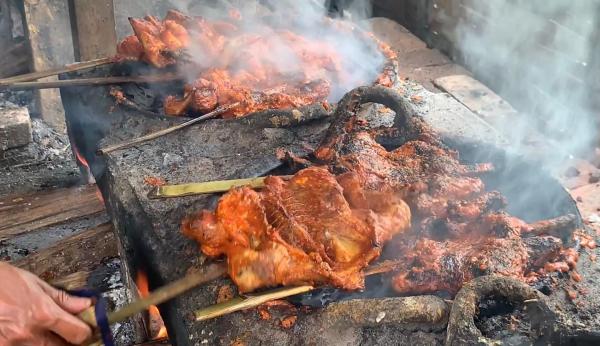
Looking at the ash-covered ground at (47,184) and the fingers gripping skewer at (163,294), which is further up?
the fingers gripping skewer at (163,294)

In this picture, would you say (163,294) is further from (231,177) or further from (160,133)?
(160,133)

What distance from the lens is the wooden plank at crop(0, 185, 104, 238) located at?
4.29 m

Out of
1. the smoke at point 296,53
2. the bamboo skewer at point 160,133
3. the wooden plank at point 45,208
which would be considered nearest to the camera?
the bamboo skewer at point 160,133

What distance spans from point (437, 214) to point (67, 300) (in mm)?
1984

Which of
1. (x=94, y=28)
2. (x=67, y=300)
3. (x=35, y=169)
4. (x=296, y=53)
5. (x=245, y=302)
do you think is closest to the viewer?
(x=67, y=300)

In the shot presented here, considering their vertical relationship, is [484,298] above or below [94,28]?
below

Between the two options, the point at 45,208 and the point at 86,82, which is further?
the point at 45,208

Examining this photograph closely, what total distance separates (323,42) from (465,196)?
2.67 meters

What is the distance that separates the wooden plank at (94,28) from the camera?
5.40m

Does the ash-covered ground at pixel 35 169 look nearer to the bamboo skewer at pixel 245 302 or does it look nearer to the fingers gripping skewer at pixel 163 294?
the fingers gripping skewer at pixel 163 294

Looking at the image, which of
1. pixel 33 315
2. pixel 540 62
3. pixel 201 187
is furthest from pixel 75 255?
pixel 540 62

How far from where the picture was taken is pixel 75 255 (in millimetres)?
3828

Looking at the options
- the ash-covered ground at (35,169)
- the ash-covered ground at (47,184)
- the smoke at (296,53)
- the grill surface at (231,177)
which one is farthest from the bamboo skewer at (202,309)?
the ash-covered ground at (35,169)

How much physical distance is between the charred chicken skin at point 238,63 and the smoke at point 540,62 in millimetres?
2483
